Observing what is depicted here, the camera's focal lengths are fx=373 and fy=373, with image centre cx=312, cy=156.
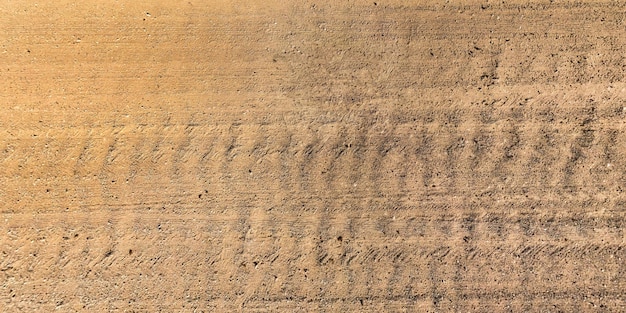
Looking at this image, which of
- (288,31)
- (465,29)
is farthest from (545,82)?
(288,31)

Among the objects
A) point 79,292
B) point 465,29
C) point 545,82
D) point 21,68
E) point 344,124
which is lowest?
point 79,292

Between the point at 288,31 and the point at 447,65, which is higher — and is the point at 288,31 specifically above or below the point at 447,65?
above

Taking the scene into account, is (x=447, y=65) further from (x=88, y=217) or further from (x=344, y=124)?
(x=88, y=217)

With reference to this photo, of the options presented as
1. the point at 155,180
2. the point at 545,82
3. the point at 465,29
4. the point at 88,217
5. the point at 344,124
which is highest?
the point at 465,29

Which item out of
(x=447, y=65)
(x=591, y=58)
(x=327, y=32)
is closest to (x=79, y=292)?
(x=327, y=32)

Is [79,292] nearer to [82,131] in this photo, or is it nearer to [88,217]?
[88,217]

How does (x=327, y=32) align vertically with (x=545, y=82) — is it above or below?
above
